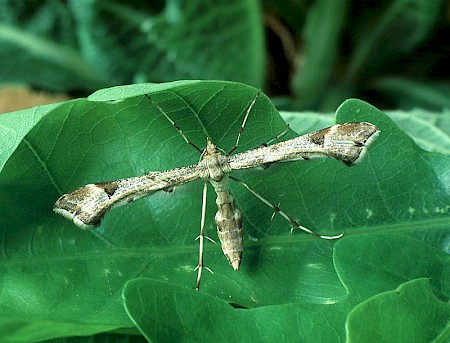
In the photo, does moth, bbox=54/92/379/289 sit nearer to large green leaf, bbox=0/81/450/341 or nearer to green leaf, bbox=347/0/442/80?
large green leaf, bbox=0/81/450/341

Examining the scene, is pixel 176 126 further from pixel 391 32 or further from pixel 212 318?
pixel 391 32

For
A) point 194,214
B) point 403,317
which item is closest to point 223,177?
point 194,214

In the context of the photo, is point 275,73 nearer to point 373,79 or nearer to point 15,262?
point 373,79

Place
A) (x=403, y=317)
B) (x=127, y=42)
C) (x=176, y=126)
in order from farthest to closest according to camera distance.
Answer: (x=127, y=42) < (x=176, y=126) < (x=403, y=317)

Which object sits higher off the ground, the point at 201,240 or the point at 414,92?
the point at 201,240

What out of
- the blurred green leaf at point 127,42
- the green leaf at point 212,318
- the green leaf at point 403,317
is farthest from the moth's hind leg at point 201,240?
the blurred green leaf at point 127,42
